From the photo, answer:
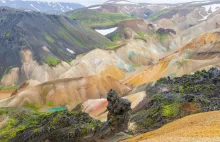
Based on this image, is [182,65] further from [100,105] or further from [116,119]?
[116,119]

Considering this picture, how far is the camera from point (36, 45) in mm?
153250

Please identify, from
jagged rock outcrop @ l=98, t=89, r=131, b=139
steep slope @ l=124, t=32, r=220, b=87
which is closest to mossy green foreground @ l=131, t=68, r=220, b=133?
jagged rock outcrop @ l=98, t=89, r=131, b=139

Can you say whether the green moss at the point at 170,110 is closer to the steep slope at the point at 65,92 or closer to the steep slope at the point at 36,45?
the steep slope at the point at 65,92

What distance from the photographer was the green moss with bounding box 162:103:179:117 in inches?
1964

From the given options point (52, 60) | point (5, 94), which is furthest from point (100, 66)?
point (5, 94)

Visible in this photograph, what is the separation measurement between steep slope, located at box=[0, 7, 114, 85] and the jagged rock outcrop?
91.8m

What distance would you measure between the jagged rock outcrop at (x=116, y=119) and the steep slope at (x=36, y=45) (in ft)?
301

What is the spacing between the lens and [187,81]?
72.4m

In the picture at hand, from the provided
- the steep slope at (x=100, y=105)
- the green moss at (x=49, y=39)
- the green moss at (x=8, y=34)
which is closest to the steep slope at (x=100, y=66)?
the green moss at (x=49, y=39)

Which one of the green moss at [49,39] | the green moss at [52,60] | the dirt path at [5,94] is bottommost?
the dirt path at [5,94]

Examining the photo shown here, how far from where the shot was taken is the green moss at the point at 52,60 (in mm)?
143438

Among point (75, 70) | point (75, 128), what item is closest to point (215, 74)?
point (75, 128)

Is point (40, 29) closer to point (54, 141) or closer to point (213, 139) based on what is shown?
point (54, 141)

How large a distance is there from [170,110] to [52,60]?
102m
